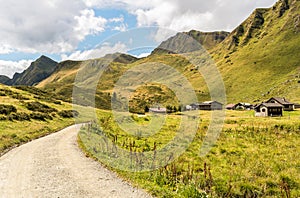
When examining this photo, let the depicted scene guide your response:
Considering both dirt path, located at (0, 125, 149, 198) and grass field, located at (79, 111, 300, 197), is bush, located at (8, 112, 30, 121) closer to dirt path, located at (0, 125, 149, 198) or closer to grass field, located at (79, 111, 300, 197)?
dirt path, located at (0, 125, 149, 198)

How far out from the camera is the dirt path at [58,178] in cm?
1186

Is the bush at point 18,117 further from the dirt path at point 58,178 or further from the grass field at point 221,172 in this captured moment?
the grass field at point 221,172

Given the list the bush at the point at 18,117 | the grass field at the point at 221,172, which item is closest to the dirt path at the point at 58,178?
the grass field at the point at 221,172

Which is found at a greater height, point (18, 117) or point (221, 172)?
point (18, 117)

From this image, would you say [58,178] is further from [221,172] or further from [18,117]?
[18,117]

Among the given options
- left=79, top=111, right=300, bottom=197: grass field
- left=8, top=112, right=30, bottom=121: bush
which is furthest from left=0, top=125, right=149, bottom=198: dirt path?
left=8, top=112, right=30, bottom=121: bush

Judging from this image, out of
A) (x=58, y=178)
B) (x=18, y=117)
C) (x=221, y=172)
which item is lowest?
(x=221, y=172)

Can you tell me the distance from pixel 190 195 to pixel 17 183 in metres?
8.84

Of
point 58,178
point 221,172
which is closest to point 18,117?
point 58,178

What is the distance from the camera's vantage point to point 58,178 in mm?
14305

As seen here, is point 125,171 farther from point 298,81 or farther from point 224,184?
point 298,81

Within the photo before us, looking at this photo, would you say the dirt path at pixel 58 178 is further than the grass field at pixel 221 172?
No

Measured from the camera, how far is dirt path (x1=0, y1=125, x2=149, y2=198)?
38.9 feet

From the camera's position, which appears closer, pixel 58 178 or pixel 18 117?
pixel 58 178
